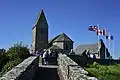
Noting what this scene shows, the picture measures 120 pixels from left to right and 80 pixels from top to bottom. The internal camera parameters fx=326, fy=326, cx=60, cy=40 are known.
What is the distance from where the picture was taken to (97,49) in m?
93.2

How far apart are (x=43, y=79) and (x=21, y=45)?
13.9 meters

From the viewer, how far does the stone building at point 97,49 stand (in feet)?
281

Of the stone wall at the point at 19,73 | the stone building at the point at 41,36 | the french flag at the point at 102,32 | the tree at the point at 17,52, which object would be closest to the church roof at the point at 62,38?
the stone building at the point at 41,36

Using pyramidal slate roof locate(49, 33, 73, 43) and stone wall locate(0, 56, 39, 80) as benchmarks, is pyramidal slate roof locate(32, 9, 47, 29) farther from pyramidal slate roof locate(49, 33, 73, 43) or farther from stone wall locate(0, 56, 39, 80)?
stone wall locate(0, 56, 39, 80)

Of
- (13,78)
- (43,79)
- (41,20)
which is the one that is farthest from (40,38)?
(13,78)

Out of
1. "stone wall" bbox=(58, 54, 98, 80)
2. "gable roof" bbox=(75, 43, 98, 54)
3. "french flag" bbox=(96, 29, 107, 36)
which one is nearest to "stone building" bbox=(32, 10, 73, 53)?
"gable roof" bbox=(75, 43, 98, 54)

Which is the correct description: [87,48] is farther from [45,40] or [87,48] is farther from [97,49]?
[45,40]

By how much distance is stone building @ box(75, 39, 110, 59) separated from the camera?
85.6m

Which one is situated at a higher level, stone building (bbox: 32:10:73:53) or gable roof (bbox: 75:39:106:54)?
stone building (bbox: 32:10:73:53)

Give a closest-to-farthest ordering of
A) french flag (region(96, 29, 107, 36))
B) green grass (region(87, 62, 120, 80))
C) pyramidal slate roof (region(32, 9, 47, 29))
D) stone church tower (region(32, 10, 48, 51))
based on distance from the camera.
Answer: green grass (region(87, 62, 120, 80)) < french flag (region(96, 29, 107, 36)) < stone church tower (region(32, 10, 48, 51)) < pyramidal slate roof (region(32, 9, 47, 29))

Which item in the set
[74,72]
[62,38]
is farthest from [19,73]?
[62,38]

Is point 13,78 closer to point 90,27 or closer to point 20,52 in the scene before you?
point 20,52

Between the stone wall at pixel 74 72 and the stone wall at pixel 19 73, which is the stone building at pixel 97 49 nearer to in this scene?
the stone wall at pixel 74 72

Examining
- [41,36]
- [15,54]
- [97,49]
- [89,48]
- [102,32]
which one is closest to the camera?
[15,54]
